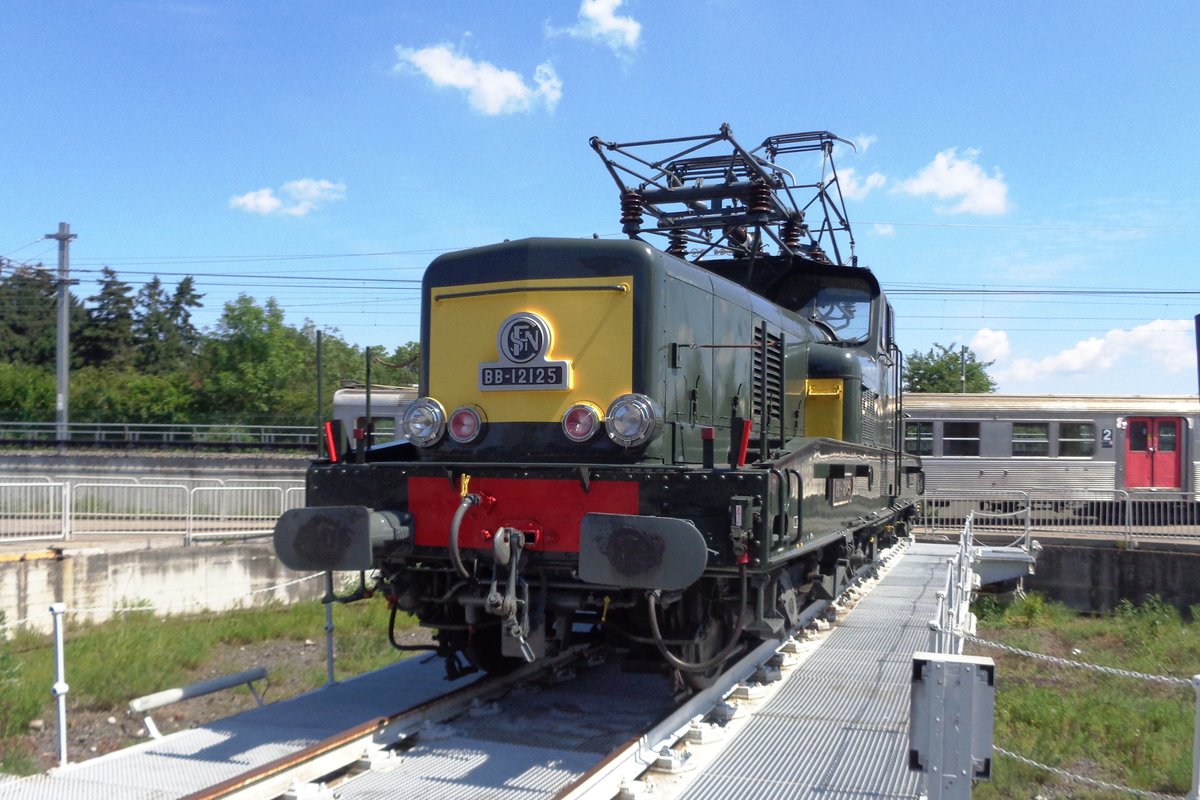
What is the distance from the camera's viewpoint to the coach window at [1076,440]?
20469 millimetres

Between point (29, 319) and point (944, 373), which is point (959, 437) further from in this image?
point (29, 319)

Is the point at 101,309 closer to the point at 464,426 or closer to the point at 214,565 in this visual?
the point at 214,565

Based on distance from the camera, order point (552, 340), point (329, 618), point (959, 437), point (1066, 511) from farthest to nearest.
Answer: point (959, 437), point (1066, 511), point (329, 618), point (552, 340)

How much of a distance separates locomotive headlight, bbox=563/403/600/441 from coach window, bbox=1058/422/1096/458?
1774cm

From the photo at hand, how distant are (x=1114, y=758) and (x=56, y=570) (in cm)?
1037

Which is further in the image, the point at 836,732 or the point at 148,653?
the point at 148,653

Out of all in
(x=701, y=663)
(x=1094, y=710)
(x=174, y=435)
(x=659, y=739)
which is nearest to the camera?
(x=659, y=739)

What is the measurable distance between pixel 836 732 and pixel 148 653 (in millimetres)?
7059

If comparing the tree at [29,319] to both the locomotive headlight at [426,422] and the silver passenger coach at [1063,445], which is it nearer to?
the silver passenger coach at [1063,445]

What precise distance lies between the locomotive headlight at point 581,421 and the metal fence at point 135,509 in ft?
32.5

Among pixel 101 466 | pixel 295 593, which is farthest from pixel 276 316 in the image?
pixel 295 593

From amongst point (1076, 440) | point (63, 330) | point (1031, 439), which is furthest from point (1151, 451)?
point (63, 330)

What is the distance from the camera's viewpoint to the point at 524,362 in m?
5.72

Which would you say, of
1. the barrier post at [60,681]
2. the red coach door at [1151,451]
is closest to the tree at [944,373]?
the red coach door at [1151,451]
